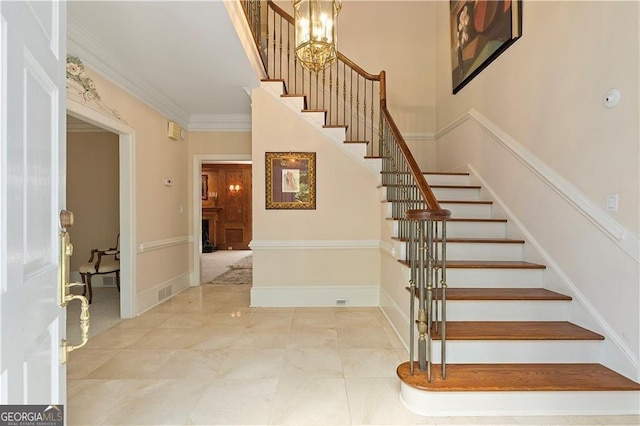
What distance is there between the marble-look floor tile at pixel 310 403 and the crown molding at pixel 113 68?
10.3ft

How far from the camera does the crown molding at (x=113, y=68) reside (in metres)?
2.54

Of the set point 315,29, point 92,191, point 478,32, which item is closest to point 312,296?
point 315,29

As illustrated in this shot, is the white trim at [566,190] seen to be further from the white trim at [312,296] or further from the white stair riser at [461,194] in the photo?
the white trim at [312,296]

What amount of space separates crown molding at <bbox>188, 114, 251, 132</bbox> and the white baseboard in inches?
89.9

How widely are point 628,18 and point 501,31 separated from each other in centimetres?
151

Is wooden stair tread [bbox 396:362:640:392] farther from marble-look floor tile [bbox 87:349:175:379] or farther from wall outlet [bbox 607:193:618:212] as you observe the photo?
marble-look floor tile [bbox 87:349:175:379]

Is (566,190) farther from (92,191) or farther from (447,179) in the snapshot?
(92,191)

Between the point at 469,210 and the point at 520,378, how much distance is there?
188 cm

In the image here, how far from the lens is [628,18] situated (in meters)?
1.88

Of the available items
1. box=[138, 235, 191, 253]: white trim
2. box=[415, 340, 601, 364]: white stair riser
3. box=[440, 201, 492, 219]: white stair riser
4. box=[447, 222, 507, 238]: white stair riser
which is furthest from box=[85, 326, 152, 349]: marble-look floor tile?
box=[440, 201, 492, 219]: white stair riser

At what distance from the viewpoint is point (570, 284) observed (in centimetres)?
232

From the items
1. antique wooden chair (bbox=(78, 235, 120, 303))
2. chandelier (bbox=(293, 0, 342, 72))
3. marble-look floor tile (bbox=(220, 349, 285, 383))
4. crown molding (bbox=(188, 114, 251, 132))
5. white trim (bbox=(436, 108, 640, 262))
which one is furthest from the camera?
crown molding (bbox=(188, 114, 251, 132))

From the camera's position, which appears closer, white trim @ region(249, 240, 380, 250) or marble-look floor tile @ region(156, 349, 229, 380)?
marble-look floor tile @ region(156, 349, 229, 380)

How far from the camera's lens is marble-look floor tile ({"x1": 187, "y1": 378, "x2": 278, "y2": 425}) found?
1.76 m
